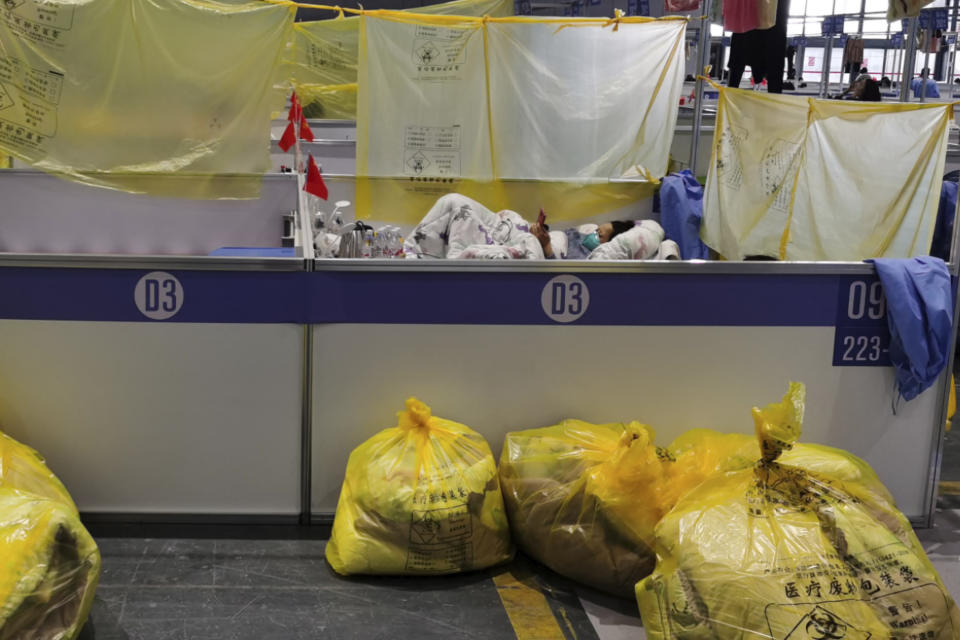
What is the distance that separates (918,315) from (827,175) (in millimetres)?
1028

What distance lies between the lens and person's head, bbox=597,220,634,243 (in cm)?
570

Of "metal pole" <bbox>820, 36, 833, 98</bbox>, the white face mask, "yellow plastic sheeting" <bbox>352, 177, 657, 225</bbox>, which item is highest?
"metal pole" <bbox>820, 36, 833, 98</bbox>

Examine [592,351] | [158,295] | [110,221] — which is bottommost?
[592,351]

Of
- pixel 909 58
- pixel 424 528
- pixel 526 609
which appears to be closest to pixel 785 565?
pixel 526 609

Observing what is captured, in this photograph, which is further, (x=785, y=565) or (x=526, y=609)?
(x=526, y=609)

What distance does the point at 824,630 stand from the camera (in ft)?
7.86

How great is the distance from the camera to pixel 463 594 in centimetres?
314

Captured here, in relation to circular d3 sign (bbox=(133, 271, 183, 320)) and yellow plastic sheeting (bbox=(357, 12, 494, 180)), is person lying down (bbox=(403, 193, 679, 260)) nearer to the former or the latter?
yellow plastic sheeting (bbox=(357, 12, 494, 180))

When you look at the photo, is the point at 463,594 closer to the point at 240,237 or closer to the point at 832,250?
the point at 832,250

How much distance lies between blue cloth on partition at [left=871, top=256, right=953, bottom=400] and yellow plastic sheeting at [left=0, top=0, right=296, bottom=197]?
2.57 m

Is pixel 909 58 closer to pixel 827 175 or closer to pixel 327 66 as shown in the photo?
pixel 827 175

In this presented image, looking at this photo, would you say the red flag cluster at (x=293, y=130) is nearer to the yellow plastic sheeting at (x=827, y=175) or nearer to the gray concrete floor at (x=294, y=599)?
the yellow plastic sheeting at (x=827, y=175)

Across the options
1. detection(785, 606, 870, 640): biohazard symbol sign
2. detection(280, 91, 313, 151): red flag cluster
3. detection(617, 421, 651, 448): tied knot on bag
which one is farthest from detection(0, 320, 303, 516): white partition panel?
detection(280, 91, 313, 151): red flag cluster

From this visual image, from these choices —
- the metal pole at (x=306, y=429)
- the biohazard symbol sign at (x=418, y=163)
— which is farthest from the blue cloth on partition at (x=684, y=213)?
the metal pole at (x=306, y=429)
